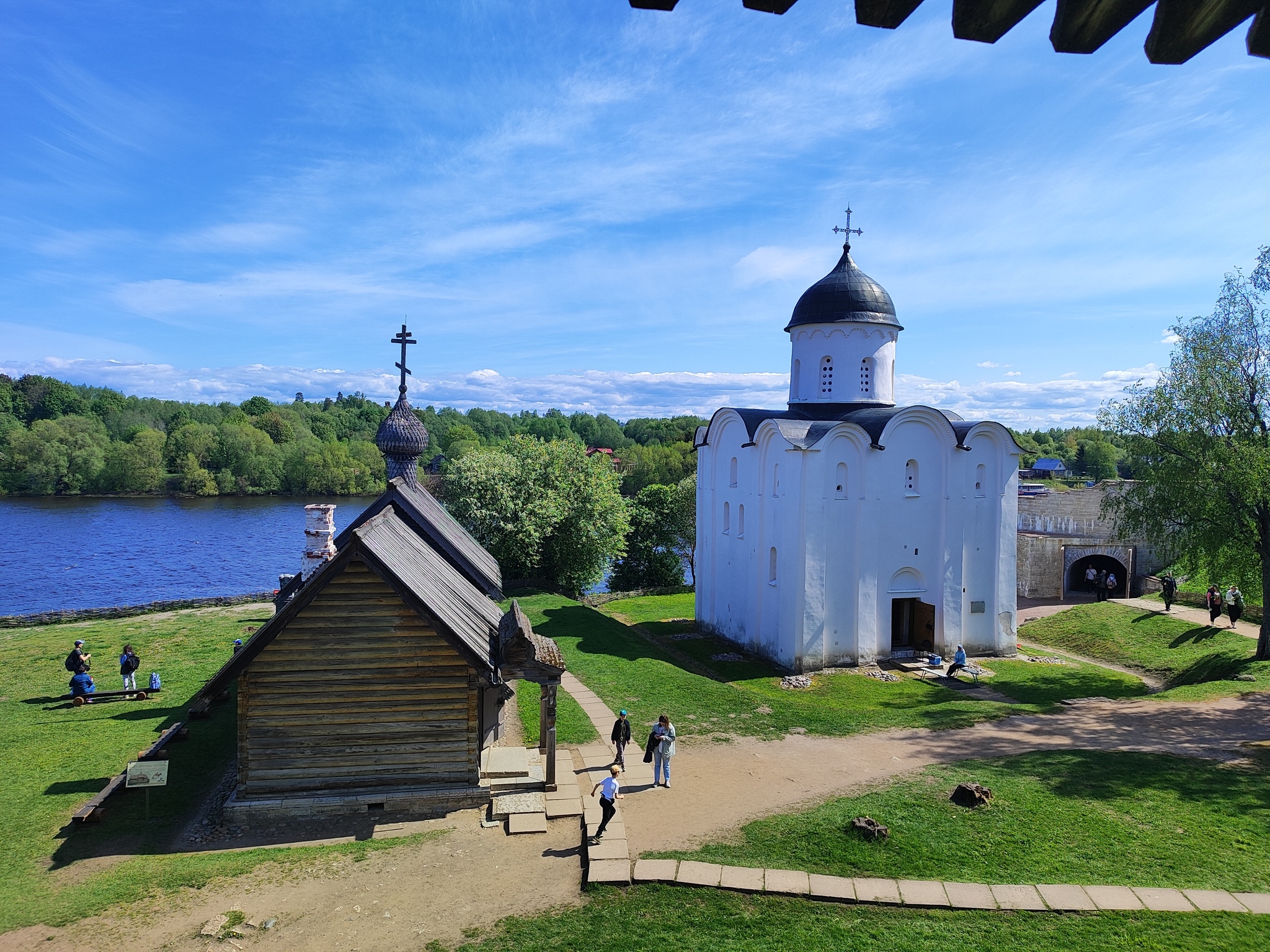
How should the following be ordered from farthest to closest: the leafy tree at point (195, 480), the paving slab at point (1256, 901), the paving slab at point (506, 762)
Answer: the leafy tree at point (195, 480) < the paving slab at point (506, 762) < the paving slab at point (1256, 901)

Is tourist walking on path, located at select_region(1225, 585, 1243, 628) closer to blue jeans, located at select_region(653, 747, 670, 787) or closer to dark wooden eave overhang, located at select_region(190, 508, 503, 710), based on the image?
blue jeans, located at select_region(653, 747, 670, 787)

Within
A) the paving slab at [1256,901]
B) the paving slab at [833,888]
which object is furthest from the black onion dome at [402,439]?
the paving slab at [1256,901]

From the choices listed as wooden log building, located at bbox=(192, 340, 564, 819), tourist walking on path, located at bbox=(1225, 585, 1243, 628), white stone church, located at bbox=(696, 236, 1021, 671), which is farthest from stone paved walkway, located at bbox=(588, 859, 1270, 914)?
tourist walking on path, located at bbox=(1225, 585, 1243, 628)

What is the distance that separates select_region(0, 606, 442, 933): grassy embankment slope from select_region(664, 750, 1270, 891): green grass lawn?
6639 mm

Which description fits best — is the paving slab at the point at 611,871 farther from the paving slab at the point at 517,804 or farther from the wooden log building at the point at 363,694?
the wooden log building at the point at 363,694

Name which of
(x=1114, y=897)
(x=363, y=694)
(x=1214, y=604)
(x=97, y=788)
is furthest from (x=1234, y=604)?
(x=97, y=788)

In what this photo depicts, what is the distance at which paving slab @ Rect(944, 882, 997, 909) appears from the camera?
31.0 feet

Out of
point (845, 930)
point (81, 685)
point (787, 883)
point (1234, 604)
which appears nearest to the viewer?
point (845, 930)

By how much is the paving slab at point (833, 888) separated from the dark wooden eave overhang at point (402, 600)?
5.90 metres

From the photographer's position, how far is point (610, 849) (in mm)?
11008

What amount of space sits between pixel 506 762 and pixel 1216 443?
2080cm

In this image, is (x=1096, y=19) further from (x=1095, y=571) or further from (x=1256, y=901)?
(x=1095, y=571)

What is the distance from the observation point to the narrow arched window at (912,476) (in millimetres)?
24750

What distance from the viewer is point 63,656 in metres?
22.9
